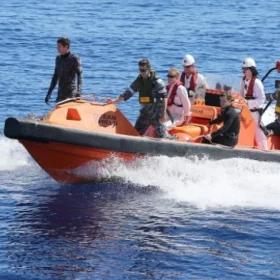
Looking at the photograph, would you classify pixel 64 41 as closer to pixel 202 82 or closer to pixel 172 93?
pixel 172 93

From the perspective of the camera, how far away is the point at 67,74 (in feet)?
53.1

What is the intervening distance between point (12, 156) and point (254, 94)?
456 centimetres

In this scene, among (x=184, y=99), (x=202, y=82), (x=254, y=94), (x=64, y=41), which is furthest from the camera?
(x=202, y=82)

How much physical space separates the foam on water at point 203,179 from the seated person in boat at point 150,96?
1.90ft

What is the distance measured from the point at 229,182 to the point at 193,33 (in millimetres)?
19938

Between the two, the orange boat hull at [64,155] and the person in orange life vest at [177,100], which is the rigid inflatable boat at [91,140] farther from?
the person in orange life vest at [177,100]

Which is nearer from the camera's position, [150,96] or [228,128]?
[150,96]

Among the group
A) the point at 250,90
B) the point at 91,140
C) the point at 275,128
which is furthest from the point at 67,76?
the point at 275,128

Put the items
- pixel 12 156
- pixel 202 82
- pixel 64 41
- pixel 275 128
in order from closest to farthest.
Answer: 1. pixel 64 41
2. pixel 202 82
3. pixel 275 128
4. pixel 12 156

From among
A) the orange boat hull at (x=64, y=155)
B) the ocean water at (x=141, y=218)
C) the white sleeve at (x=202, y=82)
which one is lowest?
the ocean water at (x=141, y=218)

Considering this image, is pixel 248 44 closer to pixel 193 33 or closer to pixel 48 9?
pixel 193 33

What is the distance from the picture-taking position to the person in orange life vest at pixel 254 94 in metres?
16.6

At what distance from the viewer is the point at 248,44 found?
3353 cm

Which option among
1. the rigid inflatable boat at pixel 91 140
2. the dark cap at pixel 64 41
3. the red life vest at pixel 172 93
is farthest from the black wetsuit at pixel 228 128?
the dark cap at pixel 64 41
